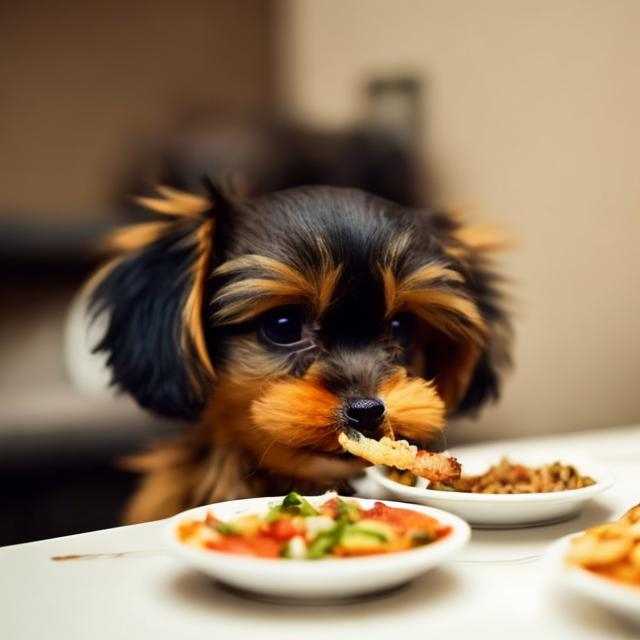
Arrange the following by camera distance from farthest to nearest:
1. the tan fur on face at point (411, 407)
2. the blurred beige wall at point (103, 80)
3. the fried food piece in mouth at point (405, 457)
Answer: the blurred beige wall at point (103, 80)
the tan fur on face at point (411, 407)
the fried food piece in mouth at point (405, 457)

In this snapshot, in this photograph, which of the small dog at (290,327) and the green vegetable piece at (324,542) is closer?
the green vegetable piece at (324,542)

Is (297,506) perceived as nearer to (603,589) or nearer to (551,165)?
(603,589)

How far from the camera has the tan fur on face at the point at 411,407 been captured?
1.11 m

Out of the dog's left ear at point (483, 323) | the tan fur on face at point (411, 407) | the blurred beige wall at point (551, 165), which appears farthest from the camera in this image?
the blurred beige wall at point (551, 165)

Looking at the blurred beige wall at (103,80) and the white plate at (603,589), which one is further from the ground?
the blurred beige wall at (103,80)

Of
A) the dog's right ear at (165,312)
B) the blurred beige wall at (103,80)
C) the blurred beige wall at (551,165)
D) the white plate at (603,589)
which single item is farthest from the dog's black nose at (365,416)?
the blurred beige wall at (103,80)

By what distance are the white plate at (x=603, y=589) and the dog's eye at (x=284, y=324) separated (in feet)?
1.75

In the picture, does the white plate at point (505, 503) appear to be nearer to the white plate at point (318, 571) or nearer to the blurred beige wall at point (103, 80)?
the white plate at point (318, 571)

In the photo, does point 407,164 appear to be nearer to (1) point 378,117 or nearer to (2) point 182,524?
(1) point 378,117

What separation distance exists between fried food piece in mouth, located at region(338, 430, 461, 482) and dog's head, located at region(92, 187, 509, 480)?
45 mm

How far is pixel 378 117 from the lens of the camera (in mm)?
3463

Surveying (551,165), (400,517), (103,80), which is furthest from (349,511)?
(103,80)

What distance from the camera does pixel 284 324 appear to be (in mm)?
1193

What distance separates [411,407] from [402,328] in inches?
6.6
